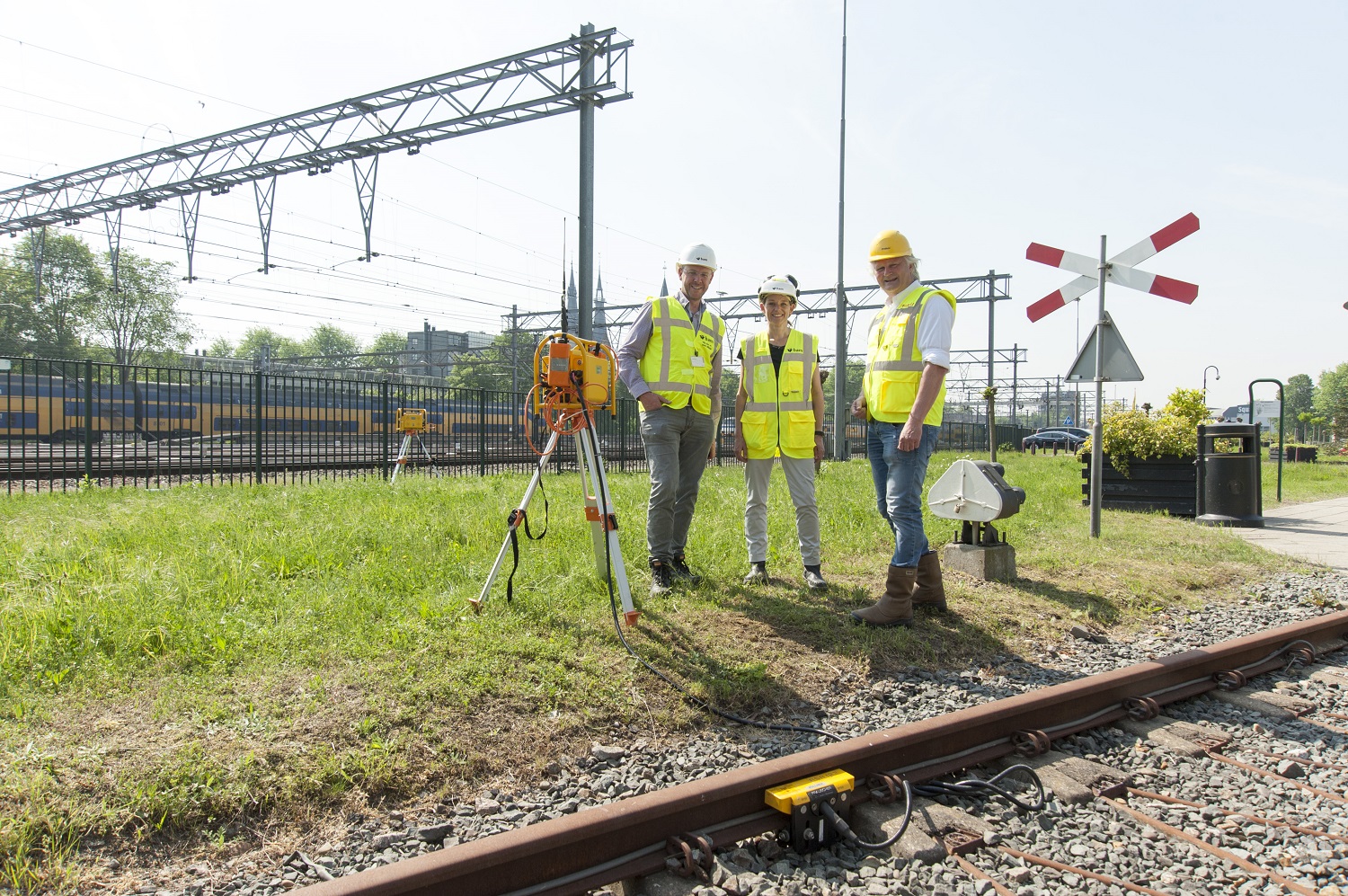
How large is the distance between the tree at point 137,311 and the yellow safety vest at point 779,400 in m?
62.1

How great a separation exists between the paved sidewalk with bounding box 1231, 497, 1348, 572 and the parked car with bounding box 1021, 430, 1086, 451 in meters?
30.7

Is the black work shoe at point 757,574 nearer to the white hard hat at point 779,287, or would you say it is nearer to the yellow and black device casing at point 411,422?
the white hard hat at point 779,287

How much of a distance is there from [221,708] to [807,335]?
13.0 ft

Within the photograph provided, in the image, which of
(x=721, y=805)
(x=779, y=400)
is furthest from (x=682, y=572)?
(x=721, y=805)

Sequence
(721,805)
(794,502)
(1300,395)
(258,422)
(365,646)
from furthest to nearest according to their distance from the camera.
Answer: (1300,395)
(258,422)
(794,502)
(365,646)
(721,805)

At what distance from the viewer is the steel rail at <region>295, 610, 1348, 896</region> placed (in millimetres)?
2100

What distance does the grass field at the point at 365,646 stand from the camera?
2648 millimetres

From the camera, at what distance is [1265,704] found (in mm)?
3816

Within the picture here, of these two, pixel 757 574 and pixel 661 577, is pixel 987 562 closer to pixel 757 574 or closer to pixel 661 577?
pixel 757 574

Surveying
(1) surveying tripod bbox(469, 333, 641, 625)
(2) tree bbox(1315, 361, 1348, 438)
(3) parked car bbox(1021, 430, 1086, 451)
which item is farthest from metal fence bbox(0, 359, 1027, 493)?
(2) tree bbox(1315, 361, 1348, 438)

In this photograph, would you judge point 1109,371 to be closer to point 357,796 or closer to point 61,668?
point 357,796

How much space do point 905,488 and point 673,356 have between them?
161 cm

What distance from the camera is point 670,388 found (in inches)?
195

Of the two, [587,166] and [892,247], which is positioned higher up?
[587,166]
